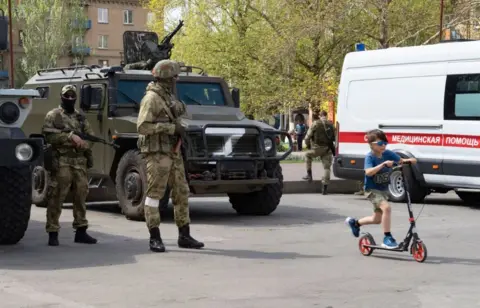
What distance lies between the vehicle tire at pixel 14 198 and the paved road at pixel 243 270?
0.29 m

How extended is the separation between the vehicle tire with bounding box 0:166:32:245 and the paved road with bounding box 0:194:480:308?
0.29 metres

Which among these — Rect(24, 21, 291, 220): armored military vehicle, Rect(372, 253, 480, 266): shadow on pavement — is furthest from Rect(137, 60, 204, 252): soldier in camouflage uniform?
Rect(24, 21, 291, 220): armored military vehicle

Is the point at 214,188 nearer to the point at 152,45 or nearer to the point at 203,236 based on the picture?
the point at 203,236

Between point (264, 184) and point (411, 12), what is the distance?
23.2 m

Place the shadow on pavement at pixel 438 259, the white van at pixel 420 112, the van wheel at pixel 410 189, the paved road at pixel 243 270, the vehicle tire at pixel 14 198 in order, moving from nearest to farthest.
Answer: the paved road at pixel 243 270 → the shadow on pavement at pixel 438 259 → the vehicle tire at pixel 14 198 → the white van at pixel 420 112 → the van wheel at pixel 410 189

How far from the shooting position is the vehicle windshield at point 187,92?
14.2 meters

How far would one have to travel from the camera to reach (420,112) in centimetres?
1664

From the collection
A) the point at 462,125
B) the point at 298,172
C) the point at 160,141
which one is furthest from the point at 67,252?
the point at 298,172

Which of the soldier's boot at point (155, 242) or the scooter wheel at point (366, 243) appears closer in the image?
the scooter wheel at point (366, 243)

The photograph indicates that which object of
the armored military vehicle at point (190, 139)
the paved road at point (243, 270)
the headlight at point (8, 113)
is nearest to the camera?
the paved road at point (243, 270)

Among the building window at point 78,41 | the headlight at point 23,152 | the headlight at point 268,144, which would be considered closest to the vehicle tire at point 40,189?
the headlight at point 268,144

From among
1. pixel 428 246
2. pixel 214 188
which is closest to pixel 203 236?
pixel 214 188

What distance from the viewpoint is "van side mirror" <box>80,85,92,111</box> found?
46.1ft

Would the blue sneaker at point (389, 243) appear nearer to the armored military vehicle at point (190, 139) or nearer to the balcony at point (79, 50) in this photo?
the armored military vehicle at point (190, 139)
